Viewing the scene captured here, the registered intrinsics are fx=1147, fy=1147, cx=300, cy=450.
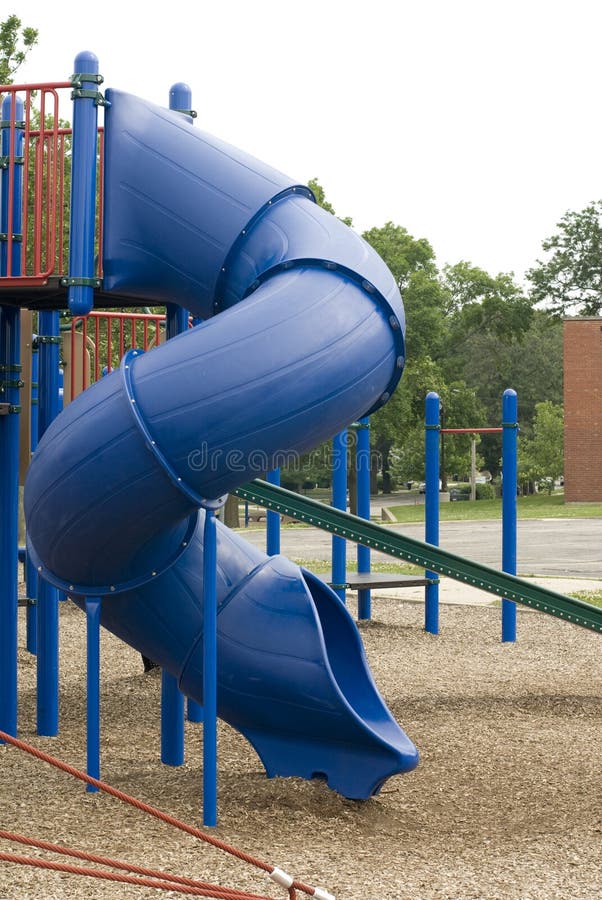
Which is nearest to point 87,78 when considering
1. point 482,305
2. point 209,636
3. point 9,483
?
point 9,483

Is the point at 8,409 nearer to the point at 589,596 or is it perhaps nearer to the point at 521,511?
the point at 589,596

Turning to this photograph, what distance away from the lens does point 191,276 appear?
17.5ft

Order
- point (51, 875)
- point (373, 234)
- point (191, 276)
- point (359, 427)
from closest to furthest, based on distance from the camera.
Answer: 1. point (51, 875)
2. point (191, 276)
3. point (359, 427)
4. point (373, 234)

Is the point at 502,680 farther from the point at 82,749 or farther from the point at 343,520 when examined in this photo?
the point at 82,749

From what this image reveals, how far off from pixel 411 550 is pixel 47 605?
7.14 ft

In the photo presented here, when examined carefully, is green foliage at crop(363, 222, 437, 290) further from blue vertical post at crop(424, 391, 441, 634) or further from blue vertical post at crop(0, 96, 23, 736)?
blue vertical post at crop(0, 96, 23, 736)

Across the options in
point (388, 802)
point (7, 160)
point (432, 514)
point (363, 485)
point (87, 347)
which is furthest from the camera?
point (363, 485)

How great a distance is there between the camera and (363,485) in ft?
37.8

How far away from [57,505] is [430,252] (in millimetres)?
44827

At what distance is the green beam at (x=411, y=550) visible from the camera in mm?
6371

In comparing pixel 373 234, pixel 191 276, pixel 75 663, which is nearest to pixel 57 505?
pixel 191 276

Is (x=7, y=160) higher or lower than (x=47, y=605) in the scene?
higher

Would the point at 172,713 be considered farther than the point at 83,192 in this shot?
Yes

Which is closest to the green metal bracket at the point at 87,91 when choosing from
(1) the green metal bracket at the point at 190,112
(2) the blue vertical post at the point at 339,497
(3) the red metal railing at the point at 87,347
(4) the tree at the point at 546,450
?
(1) the green metal bracket at the point at 190,112
